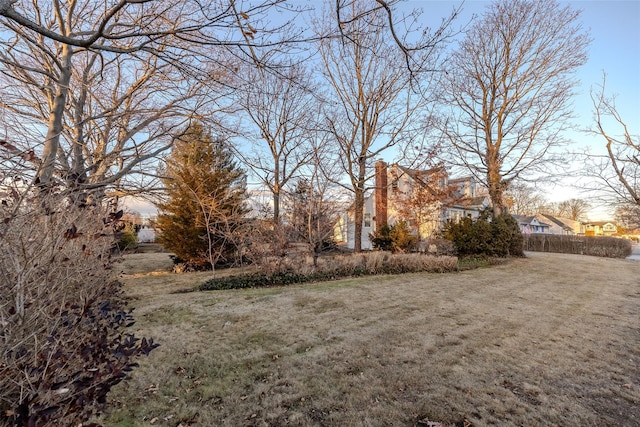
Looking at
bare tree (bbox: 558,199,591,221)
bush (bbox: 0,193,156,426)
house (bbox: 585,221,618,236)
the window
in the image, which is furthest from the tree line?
house (bbox: 585,221,618,236)

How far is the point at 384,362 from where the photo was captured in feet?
11.5

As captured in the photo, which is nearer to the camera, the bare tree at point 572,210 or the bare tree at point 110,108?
the bare tree at point 110,108

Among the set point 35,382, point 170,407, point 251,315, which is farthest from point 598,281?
point 35,382

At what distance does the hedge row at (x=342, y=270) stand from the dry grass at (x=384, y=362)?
1.77m

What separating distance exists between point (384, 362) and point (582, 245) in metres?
24.4

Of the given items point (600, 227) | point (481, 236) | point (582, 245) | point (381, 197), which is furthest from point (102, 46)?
point (600, 227)

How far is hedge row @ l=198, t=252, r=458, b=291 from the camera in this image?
8578 mm

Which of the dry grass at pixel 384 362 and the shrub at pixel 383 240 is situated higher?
the shrub at pixel 383 240

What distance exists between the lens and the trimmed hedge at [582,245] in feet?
62.5

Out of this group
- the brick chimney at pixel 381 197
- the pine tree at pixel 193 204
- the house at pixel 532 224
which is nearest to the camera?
the pine tree at pixel 193 204

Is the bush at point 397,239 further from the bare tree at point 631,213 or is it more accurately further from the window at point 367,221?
the bare tree at point 631,213

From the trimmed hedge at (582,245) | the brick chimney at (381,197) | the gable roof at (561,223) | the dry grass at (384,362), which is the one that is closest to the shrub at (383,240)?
the brick chimney at (381,197)

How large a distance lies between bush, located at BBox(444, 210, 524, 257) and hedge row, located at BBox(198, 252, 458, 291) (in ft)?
11.3

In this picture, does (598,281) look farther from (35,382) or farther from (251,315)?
(35,382)
